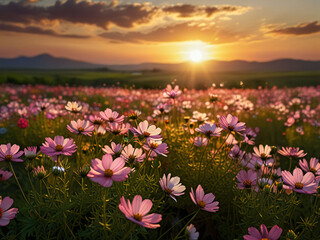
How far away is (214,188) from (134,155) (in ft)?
2.87

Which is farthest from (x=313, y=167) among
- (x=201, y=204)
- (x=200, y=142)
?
(x=201, y=204)

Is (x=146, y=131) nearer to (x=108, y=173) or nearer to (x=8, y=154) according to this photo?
(x=108, y=173)

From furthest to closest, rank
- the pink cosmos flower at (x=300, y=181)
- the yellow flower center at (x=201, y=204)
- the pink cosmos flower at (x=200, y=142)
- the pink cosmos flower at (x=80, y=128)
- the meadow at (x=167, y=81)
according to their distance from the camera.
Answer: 1. the meadow at (x=167, y=81)
2. the pink cosmos flower at (x=200, y=142)
3. the pink cosmos flower at (x=80, y=128)
4. the pink cosmos flower at (x=300, y=181)
5. the yellow flower center at (x=201, y=204)

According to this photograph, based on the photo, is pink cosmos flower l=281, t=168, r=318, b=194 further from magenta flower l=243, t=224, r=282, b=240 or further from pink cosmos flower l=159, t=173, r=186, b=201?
pink cosmos flower l=159, t=173, r=186, b=201

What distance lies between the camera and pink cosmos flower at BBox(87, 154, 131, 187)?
1043mm

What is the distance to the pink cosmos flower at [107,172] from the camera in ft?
3.42

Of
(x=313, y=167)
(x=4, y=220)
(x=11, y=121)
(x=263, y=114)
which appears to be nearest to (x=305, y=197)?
(x=313, y=167)

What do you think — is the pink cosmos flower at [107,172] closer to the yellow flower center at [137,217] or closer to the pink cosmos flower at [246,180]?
the yellow flower center at [137,217]

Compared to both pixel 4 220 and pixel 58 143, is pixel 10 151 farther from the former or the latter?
pixel 4 220

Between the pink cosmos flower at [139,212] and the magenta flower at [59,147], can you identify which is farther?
the magenta flower at [59,147]

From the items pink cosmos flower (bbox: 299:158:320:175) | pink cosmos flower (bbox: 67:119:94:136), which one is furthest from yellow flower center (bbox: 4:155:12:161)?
pink cosmos flower (bbox: 299:158:320:175)

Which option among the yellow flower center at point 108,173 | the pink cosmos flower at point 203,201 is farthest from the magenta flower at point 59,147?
the pink cosmos flower at point 203,201

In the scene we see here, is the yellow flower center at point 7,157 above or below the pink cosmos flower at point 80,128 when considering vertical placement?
below

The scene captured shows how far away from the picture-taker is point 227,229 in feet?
6.41
